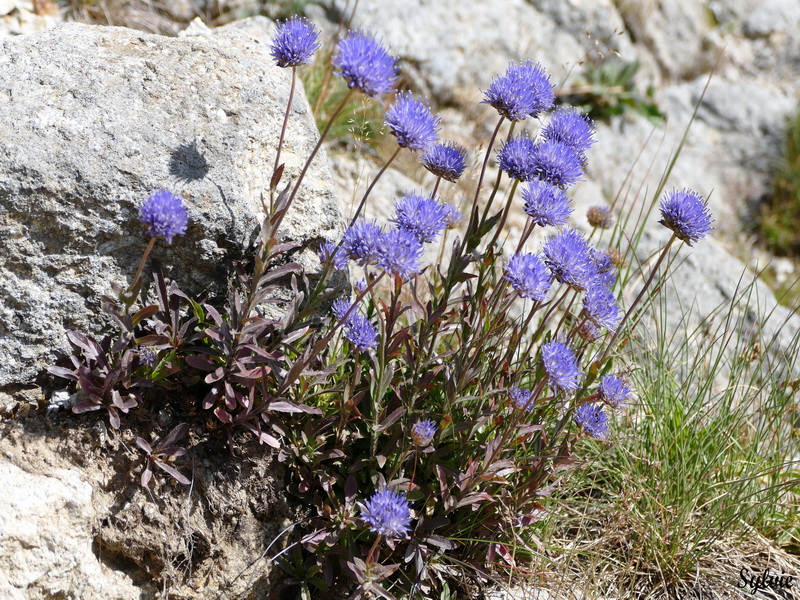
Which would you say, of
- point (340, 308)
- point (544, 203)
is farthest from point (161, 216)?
point (544, 203)

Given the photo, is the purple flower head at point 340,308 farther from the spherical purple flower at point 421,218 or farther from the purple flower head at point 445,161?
the purple flower head at point 445,161

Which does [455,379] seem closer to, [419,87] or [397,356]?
[397,356]

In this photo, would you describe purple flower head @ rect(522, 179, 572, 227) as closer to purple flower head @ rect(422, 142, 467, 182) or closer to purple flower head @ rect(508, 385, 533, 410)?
purple flower head @ rect(422, 142, 467, 182)

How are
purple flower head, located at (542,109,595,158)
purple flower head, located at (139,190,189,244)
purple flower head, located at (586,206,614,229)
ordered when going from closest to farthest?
purple flower head, located at (139,190,189,244) → purple flower head, located at (542,109,595,158) → purple flower head, located at (586,206,614,229)

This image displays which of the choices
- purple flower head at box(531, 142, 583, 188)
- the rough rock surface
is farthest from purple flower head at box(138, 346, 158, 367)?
purple flower head at box(531, 142, 583, 188)

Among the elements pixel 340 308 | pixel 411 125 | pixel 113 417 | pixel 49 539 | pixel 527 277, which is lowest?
pixel 49 539

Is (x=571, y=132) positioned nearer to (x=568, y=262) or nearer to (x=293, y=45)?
(x=568, y=262)

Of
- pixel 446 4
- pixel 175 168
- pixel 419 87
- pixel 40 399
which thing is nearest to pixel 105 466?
pixel 40 399
